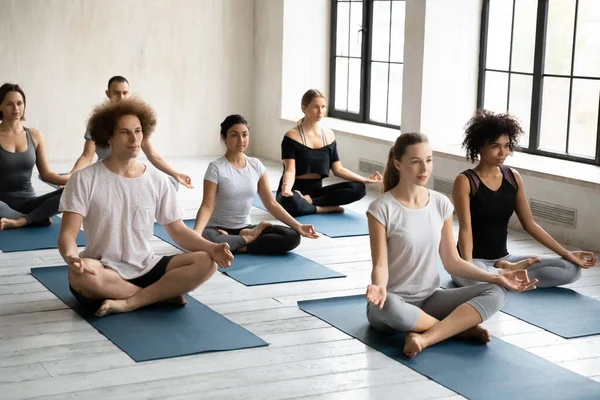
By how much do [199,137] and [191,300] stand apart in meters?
5.05

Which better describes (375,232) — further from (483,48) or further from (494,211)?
(483,48)

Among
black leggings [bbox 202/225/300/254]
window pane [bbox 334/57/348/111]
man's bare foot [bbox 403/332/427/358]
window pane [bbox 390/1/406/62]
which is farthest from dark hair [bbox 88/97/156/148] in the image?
window pane [bbox 334/57/348/111]

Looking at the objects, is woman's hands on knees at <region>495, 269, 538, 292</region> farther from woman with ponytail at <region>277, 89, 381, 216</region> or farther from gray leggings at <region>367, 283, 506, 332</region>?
woman with ponytail at <region>277, 89, 381, 216</region>

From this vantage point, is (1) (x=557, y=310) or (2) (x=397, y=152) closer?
(2) (x=397, y=152)

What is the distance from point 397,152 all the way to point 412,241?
349 millimetres

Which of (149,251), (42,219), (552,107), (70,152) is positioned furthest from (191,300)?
(70,152)

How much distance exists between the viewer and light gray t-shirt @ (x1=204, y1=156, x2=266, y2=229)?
4.94 metres

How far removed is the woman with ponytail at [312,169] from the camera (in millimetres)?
5992

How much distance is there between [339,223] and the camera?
605 centimetres

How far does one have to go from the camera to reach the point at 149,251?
400 cm

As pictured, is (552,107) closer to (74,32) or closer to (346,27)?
(346,27)

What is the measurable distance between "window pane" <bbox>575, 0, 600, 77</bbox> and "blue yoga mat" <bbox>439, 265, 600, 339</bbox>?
2.12m

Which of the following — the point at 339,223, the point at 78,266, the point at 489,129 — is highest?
the point at 489,129

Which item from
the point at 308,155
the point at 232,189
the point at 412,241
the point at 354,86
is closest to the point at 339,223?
the point at 308,155
